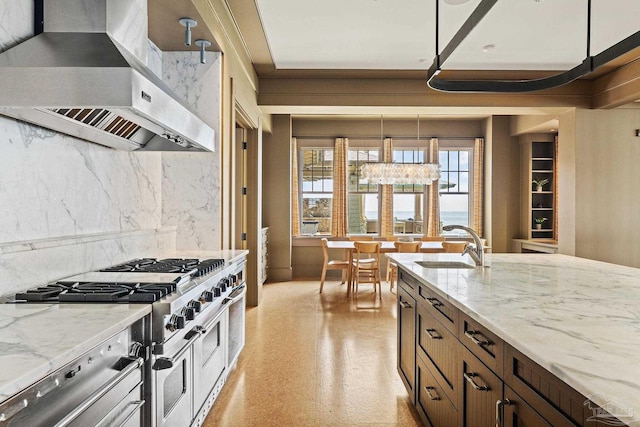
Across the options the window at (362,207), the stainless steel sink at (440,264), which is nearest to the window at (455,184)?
the window at (362,207)

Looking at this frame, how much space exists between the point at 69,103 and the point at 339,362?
2.86 metres


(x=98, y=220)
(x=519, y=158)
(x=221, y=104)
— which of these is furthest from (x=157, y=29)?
(x=519, y=158)

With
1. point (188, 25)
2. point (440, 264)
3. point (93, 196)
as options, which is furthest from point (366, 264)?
point (93, 196)

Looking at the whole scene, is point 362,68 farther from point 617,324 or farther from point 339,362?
point 617,324

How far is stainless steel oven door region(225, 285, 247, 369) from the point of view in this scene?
3.07 metres

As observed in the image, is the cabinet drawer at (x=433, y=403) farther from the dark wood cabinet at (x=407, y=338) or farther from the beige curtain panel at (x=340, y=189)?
the beige curtain panel at (x=340, y=189)

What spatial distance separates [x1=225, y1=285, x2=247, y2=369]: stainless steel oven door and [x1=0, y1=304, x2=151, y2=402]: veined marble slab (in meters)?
1.42

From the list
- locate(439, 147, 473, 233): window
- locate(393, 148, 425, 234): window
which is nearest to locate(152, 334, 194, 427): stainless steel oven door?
locate(393, 148, 425, 234): window

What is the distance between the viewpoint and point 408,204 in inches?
325

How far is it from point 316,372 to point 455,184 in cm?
583

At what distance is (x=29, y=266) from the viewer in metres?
1.90

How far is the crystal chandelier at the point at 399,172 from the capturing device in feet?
22.3

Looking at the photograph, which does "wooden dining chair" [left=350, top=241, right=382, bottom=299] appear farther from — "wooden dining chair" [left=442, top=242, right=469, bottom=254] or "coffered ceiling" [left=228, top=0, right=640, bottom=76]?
"coffered ceiling" [left=228, top=0, right=640, bottom=76]

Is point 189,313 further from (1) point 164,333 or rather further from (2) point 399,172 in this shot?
(2) point 399,172
